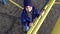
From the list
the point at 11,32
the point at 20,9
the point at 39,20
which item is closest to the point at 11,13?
the point at 20,9

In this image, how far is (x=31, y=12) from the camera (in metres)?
4.48

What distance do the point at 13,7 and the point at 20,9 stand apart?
337mm

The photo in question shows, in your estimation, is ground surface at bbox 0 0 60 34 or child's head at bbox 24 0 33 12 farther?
ground surface at bbox 0 0 60 34

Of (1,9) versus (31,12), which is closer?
(31,12)

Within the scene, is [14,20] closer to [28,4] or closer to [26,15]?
[26,15]

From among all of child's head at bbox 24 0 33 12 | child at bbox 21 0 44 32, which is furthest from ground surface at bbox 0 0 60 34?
child's head at bbox 24 0 33 12

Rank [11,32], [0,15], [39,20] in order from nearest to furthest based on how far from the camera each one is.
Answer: [39,20], [11,32], [0,15]

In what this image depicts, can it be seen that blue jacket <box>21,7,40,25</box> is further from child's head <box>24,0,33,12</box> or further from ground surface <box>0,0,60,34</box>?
ground surface <box>0,0,60,34</box>

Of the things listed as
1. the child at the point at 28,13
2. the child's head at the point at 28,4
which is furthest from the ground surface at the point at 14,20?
the child's head at the point at 28,4

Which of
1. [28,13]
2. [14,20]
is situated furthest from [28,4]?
[14,20]

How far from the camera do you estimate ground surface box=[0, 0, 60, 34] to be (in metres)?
5.34

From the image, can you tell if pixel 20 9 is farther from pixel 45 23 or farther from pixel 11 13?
pixel 45 23

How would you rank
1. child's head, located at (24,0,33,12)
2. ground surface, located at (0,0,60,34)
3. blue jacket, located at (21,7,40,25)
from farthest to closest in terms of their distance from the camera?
ground surface, located at (0,0,60,34) < blue jacket, located at (21,7,40,25) < child's head, located at (24,0,33,12)

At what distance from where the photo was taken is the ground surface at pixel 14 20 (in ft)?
17.5
